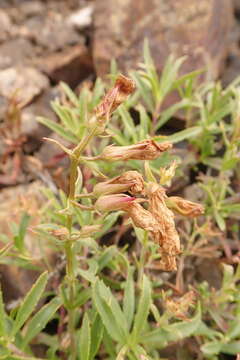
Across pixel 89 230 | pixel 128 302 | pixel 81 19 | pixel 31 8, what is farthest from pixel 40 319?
pixel 31 8

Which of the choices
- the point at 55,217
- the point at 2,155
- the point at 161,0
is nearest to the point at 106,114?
the point at 55,217

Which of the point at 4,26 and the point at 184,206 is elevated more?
the point at 4,26

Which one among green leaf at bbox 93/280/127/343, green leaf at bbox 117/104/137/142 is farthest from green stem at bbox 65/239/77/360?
green leaf at bbox 117/104/137/142

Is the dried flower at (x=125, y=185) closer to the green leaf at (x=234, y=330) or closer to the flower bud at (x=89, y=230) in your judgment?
the flower bud at (x=89, y=230)

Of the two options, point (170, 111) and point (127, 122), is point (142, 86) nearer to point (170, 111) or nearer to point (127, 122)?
point (170, 111)

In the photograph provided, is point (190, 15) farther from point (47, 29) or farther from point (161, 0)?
Answer: point (47, 29)

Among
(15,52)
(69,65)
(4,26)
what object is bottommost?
(69,65)

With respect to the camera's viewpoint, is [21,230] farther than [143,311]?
Yes
